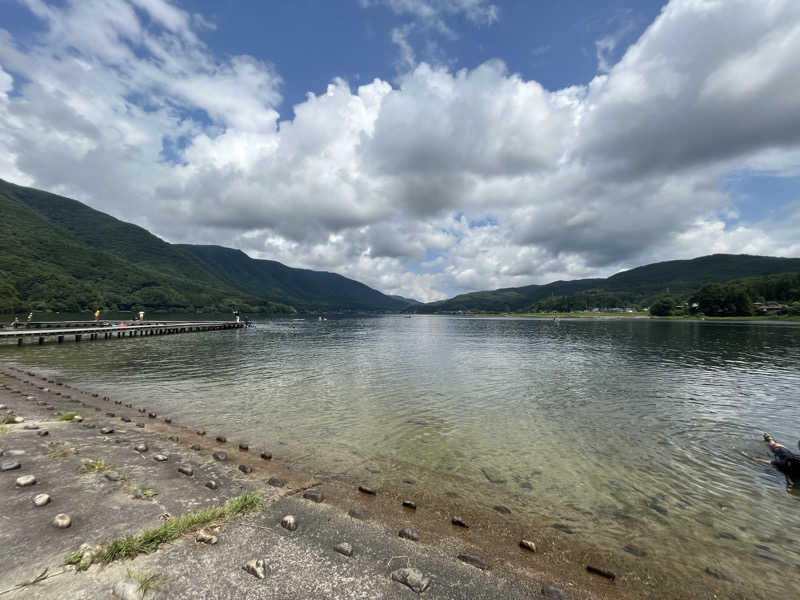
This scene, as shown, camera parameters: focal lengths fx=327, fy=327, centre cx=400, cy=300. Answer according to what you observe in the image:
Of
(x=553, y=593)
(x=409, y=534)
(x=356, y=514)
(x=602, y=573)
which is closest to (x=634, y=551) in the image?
(x=602, y=573)

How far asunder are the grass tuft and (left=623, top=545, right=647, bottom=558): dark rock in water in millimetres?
10839

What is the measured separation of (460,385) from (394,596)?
90.2 ft

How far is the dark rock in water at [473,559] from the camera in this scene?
7.76 metres

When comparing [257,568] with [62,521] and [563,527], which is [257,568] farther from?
[563,527]

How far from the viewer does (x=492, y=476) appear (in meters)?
14.2

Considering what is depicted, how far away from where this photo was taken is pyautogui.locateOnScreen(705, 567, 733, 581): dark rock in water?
28.2 feet

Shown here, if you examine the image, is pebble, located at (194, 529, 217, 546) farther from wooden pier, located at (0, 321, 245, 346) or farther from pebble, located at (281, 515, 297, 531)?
wooden pier, located at (0, 321, 245, 346)

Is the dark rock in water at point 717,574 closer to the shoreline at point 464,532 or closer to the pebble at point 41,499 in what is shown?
the shoreline at point 464,532

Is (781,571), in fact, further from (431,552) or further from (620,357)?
(620,357)

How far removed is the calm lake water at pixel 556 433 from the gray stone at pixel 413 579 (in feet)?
20.1

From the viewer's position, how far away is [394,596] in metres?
6.28

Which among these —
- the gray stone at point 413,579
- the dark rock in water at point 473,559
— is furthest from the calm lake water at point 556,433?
the gray stone at point 413,579

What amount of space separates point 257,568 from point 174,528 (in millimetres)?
2608

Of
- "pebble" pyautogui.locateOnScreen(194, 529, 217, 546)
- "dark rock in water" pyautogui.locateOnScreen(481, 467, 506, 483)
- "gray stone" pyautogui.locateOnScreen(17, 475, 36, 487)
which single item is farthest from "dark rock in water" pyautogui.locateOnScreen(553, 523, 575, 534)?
"gray stone" pyautogui.locateOnScreen(17, 475, 36, 487)
